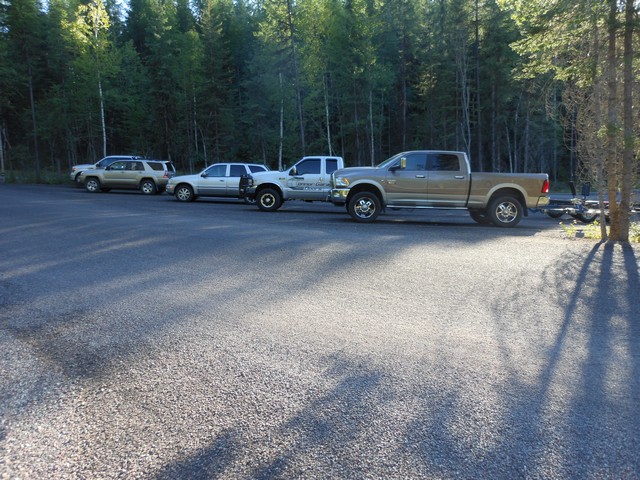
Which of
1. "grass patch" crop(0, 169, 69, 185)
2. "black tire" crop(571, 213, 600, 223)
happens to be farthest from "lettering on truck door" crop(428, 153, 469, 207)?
"grass patch" crop(0, 169, 69, 185)

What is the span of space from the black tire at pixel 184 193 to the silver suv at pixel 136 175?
503 cm

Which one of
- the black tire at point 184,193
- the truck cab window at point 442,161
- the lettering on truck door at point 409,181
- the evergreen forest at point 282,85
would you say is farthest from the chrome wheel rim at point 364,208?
the evergreen forest at point 282,85

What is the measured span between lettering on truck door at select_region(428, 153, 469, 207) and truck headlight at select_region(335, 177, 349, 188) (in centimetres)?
244

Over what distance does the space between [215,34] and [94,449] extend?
173ft

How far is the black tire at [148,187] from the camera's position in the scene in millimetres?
28062

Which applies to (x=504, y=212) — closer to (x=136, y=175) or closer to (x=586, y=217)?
(x=586, y=217)

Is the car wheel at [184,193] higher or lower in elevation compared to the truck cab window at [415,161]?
lower

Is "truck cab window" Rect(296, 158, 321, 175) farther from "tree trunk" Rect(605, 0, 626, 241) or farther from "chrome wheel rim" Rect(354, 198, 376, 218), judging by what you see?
"tree trunk" Rect(605, 0, 626, 241)

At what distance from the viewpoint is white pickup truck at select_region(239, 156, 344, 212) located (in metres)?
18.4

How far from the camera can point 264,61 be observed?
4359 cm

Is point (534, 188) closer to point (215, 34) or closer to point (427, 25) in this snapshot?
point (427, 25)

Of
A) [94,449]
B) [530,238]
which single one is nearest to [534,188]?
[530,238]

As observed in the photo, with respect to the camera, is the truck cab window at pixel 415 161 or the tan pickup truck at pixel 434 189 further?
the truck cab window at pixel 415 161

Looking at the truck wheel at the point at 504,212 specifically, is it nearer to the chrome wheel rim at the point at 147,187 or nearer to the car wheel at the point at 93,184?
the chrome wheel rim at the point at 147,187
